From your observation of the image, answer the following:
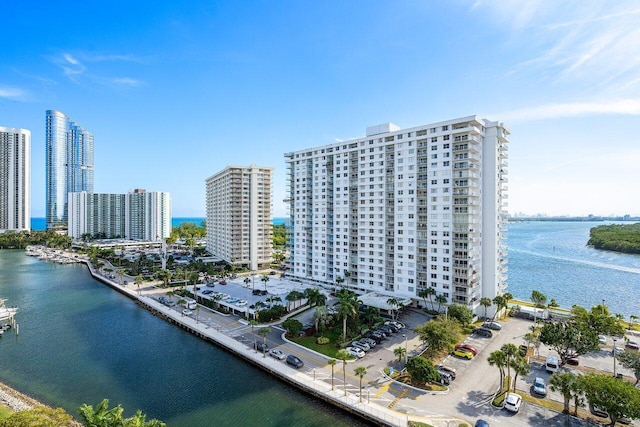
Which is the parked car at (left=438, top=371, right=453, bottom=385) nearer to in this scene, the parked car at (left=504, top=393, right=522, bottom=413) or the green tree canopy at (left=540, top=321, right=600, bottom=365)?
the parked car at (left=504, top=393, right=522, bottom=413)

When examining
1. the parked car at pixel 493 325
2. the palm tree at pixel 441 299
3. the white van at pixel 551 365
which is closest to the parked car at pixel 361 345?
the palm tree at pixel 441 299

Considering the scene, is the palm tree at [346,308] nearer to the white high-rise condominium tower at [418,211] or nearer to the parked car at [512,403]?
the white high-rise condominium tower at [418,211]

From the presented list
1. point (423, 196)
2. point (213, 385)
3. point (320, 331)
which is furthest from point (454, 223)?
point (213, 385)

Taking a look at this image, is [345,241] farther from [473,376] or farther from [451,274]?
[473,376]

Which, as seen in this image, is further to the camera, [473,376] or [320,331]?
[320,331]

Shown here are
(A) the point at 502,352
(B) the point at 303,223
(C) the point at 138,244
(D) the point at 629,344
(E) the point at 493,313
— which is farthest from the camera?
(C) the point at 138,244

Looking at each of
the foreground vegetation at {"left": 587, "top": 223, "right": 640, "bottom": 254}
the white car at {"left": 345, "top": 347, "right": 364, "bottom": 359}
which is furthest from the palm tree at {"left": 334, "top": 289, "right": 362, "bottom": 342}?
the foreground vegetation at {"left": 587, "top": 223, "right": 640, "bottom": 254}

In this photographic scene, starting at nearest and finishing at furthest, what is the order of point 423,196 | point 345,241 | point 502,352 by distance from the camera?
1. point 502,352
2. point 423,196
3. point 345,241
